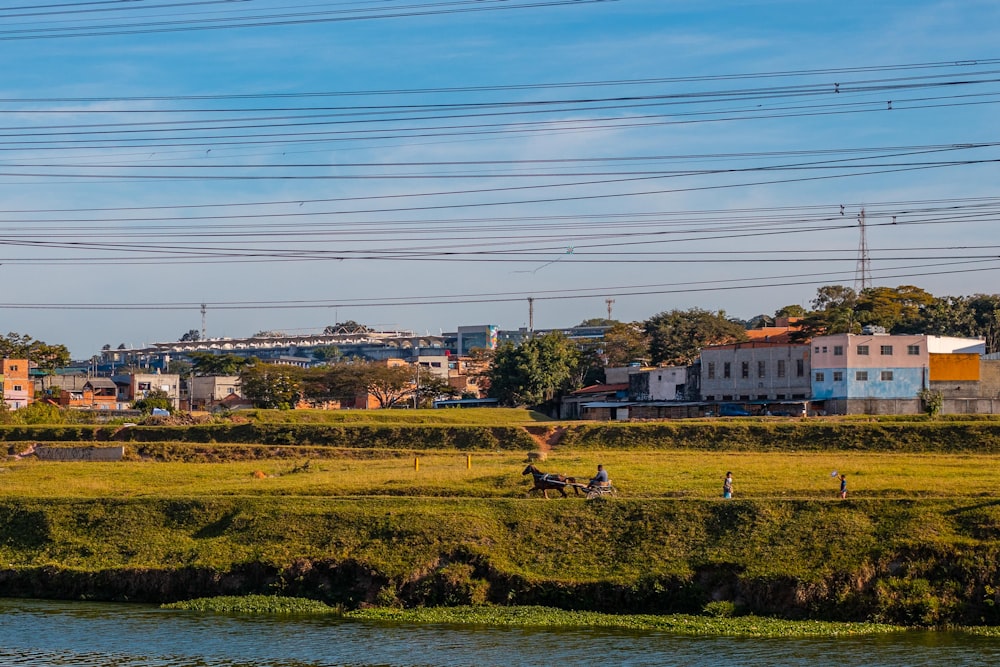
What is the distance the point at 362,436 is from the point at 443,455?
1066cm

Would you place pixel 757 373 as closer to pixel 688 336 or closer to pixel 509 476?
pixel 688 336

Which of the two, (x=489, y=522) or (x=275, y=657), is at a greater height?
(x=489, y=522)

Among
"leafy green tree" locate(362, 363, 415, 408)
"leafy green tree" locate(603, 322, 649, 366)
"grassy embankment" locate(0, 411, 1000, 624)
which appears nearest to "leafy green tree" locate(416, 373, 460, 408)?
"leafy green tree" locate(362, 363, 415, 408)

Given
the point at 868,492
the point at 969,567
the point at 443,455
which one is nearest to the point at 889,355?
the point at 443,455

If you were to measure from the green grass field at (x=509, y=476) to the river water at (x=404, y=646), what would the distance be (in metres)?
9.46

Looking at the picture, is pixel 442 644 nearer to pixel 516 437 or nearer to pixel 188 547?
pixel 188 547

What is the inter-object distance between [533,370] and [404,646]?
286 feet

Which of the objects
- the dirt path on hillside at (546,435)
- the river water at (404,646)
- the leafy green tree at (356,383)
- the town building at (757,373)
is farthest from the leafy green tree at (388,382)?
the river water at (404,646)

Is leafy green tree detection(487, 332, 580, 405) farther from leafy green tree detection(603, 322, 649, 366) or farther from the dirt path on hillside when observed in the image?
the dirt path on hillside

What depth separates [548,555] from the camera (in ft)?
127

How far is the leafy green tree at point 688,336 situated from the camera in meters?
132

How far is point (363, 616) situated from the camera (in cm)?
3675

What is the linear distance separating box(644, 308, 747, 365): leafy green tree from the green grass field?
2564 inches

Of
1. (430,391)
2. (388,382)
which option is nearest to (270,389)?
(388,382)
